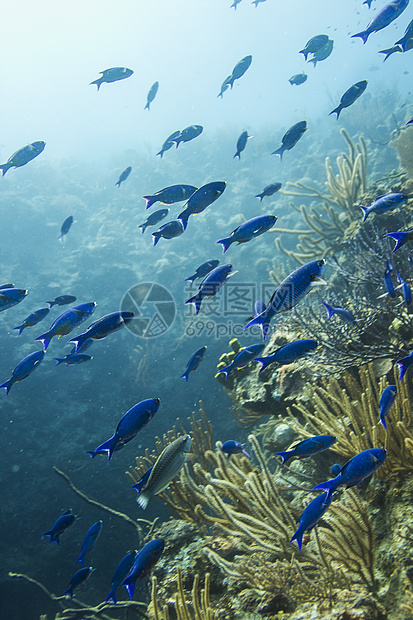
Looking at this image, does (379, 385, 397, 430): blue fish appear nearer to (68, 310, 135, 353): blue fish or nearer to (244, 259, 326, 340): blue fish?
(244, 259, 326, 340): blue fish

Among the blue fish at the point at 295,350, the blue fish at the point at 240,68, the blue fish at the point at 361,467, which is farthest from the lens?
the blue fish at the point at 240,68

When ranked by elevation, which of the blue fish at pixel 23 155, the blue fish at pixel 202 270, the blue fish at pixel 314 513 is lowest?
the blue fish at pixel 314 513

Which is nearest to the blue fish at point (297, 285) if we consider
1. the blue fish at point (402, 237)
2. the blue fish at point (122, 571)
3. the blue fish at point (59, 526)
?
the blue fish at point (402, 237)

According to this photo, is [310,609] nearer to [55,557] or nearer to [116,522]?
[116,522]

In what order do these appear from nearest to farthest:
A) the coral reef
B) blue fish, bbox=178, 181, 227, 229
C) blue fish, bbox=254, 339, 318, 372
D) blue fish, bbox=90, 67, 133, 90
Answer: blue fish, bbox=254, 339, 318, 372
blue fish, bbox=178, 181, 227, 229
blue fish, bbox=90, 67, 133, 90
the coral reef

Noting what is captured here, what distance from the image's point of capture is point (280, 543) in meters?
2.27

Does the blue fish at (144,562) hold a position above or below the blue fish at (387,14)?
below

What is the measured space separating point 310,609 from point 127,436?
158 cm

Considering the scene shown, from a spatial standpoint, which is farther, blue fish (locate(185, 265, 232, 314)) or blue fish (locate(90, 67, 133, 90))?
blue fish (locate(90, 67, 133, 90))

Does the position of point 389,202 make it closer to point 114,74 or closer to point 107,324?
point 107,324
